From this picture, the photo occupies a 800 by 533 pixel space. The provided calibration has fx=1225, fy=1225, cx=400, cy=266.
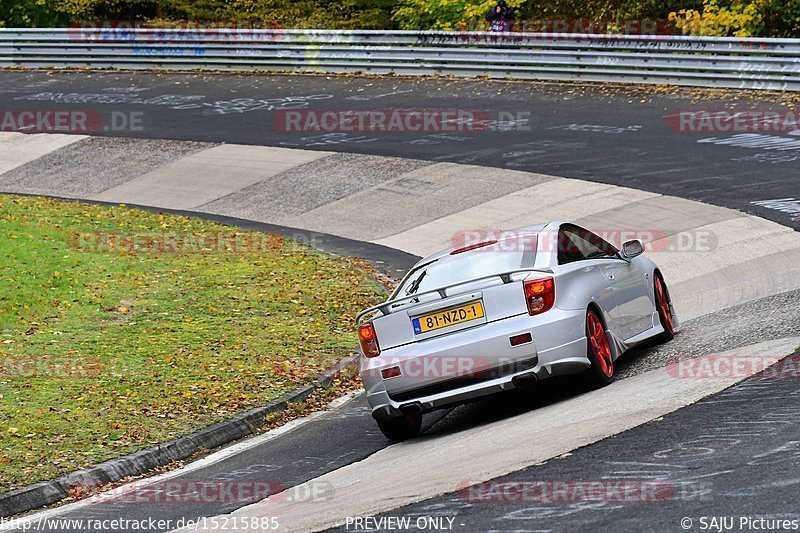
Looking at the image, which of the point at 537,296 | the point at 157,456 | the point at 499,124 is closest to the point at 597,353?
the point at 537,296

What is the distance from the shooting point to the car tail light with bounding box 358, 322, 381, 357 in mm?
9219

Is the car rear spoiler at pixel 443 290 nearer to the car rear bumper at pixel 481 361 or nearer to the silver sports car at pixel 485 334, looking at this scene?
the silver sports car at pixel 485 334

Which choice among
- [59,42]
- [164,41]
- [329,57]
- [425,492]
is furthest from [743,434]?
[59,42]

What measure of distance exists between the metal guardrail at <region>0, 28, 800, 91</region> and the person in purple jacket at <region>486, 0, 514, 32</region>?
→ 2.19m

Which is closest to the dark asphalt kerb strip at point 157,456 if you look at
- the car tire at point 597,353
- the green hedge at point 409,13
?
the car tire at point 597,353

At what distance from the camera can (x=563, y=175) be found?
64.9 ft

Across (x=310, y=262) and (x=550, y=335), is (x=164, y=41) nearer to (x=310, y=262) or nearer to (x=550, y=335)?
(x=310, y=262)

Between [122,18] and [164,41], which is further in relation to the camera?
[122,18]

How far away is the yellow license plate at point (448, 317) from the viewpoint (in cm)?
896

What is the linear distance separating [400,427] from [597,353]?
1.59 m

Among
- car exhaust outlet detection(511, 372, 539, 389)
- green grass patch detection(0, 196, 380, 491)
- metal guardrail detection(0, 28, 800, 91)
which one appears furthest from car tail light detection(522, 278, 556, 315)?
metal guardrail detection(0, 28, 800, 91)

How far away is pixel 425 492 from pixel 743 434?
1.92m

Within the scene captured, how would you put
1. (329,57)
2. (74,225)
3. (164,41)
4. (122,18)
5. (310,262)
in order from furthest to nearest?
(122,18)
(164,41)
(329,57)
(74,225)
(310,262)

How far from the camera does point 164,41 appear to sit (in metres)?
33.4
